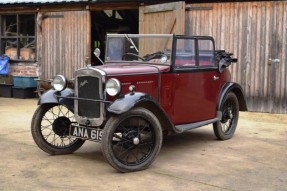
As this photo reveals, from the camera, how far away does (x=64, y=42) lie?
13.4m

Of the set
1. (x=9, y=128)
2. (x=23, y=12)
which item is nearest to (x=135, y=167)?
(x=9, y=128)

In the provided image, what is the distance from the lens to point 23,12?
14070 millimetres

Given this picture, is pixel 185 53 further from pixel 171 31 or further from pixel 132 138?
pixel 171 31

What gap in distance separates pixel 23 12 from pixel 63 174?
978 centimetres

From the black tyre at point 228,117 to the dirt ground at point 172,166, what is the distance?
151 mm

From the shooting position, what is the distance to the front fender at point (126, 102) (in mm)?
5277

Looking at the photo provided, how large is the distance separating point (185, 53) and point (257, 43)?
4118 millimetres

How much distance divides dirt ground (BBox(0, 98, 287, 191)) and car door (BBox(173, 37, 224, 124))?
1.78 ft

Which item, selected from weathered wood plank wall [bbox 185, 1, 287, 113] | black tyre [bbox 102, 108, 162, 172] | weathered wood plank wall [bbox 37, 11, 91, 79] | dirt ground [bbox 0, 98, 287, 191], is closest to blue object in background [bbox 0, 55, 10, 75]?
weathered wood plank wall [bbox 37, 11, 91, 79]

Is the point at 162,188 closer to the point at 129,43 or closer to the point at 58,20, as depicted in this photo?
the point at 129,43

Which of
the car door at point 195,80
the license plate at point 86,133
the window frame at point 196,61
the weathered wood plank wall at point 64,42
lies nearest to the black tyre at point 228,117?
the car door at point 195,80

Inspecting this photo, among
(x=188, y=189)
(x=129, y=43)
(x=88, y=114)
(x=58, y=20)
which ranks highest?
(x=58, y=20)

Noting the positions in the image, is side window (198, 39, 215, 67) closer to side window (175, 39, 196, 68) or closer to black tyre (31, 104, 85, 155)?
side window (175, 39, 196, 68)

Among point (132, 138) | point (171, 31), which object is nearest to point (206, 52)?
point (132, 138)
